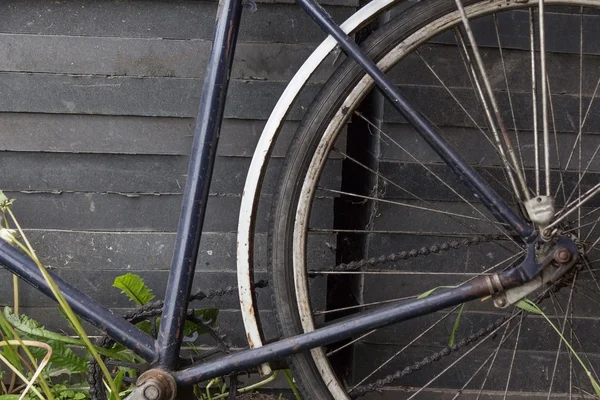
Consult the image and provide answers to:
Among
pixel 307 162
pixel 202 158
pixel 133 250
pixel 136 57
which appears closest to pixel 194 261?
pixel 202 158

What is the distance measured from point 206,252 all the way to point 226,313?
0.19 m

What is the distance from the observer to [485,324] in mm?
1933

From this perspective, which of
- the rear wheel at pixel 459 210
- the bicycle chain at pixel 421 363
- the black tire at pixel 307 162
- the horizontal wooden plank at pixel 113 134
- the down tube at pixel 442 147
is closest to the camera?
the down tube at pixel 442 147

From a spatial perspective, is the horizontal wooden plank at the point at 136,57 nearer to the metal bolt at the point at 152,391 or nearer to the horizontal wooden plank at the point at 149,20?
the horizontal wooden plank at the point at 149,20

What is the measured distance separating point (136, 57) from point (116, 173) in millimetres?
321

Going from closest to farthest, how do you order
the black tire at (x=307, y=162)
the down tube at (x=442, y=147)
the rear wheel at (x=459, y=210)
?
the down tube at (x=442, y=147) → the black tire at (x=307, y=162) → the rear wheel at (x=459, y=210)

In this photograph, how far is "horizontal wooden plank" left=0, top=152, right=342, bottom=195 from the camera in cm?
184

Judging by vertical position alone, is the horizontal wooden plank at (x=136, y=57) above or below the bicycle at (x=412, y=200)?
above

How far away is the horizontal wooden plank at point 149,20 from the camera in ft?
5.70

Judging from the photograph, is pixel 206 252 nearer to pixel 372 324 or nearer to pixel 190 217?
pixel 190 217

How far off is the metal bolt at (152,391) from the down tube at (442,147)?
76cm

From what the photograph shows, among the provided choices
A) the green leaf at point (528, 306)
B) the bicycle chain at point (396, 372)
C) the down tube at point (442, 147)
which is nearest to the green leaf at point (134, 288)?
the bicycle chain at point (396, 372)

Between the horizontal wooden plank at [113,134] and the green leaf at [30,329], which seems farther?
the horizontal wooden plank at [113,134]

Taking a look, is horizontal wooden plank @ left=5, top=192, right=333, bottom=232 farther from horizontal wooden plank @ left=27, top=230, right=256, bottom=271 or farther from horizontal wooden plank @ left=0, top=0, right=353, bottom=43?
horizontal wooden plank @ left=0, top=0, right=353, bottom=43
